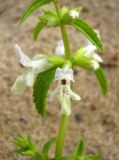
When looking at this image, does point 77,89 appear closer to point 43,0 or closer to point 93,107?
point 93,107

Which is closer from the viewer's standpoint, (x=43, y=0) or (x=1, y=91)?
(x=43, y=0)

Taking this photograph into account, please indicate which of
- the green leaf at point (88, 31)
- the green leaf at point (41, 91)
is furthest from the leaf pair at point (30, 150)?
the green leaf at point (88, 31)

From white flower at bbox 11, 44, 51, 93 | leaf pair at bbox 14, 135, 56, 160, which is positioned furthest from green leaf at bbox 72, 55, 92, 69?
leaf pair at bbox 14, 135, 56, 160

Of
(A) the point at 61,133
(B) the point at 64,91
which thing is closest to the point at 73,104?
(A) the point at 61,133

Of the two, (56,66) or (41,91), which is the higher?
(56,66)

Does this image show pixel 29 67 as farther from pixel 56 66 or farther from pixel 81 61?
pixel 81 61

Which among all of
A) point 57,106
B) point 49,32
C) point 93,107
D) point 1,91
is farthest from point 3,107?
point 49,32
